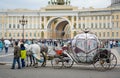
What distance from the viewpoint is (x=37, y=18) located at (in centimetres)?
11281

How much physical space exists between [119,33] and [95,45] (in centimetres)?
8825

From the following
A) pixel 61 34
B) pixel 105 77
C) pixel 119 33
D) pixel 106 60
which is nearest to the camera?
pixel 105 77

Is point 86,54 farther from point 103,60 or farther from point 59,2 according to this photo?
point 59,2

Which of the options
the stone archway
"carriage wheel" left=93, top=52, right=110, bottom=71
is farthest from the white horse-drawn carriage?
the stone archway

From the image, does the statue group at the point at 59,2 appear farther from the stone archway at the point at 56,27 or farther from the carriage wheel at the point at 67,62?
the carriage wheel at the point at 67,62

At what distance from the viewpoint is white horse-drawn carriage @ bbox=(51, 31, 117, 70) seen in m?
19.9

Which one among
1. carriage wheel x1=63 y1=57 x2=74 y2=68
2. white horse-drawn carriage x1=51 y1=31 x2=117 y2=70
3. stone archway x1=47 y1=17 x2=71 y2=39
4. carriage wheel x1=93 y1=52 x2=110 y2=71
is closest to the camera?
carriage wheel x1=93 y1=52 x2=110 y2=71

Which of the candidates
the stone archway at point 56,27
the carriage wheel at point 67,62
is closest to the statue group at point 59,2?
the stone archway at point 56,27

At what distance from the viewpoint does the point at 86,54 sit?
2016 cm

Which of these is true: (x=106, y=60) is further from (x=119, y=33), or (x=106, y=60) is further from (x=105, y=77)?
(x=119, y=33)

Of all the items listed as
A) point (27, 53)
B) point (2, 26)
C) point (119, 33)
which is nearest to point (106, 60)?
point (27, 53)

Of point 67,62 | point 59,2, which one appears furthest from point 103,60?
point 59,2

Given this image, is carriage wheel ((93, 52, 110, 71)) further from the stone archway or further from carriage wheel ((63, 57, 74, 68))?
the stone archway

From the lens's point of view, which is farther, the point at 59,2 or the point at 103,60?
the point at 59,2
